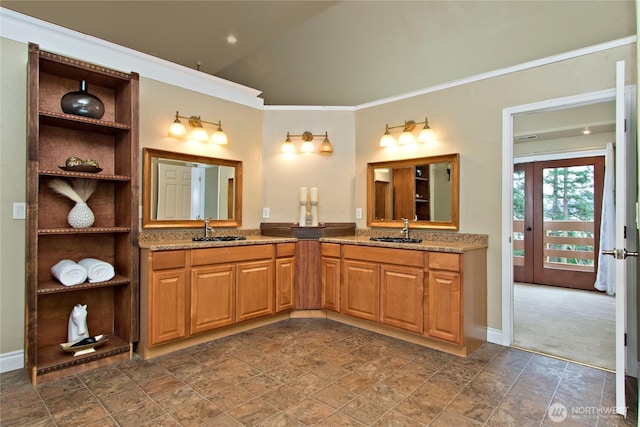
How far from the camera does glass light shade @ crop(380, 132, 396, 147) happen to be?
376 cm

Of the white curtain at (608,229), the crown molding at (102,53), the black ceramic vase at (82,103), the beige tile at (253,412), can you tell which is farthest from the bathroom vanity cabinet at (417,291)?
the white curtain at (608,229)

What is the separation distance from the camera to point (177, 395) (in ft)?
6.97

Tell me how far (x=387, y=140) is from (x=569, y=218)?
3789 millimetres

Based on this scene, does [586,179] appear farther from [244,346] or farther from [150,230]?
[150,230]

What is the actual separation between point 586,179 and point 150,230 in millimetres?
6160

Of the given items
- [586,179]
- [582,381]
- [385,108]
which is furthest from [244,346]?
[586,179]

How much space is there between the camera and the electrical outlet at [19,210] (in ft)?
8.16

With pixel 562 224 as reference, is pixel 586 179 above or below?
above

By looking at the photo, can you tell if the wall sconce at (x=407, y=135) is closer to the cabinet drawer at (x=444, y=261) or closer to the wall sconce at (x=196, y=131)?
the cabinet drawer at (x=444, y=261)

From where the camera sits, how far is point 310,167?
414 cm

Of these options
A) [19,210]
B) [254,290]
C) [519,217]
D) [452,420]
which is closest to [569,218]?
[519,217]

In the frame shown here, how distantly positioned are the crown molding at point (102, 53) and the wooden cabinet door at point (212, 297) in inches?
71.4

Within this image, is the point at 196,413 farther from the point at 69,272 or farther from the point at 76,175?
the point at 76,175

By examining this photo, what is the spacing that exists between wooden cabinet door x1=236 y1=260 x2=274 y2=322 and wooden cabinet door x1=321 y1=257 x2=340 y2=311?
1.89ft
